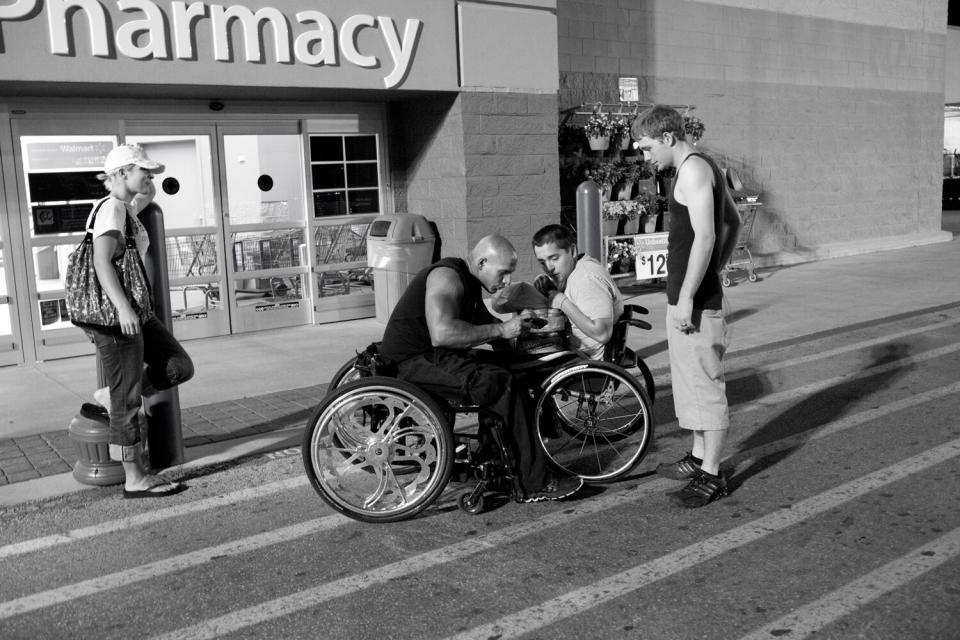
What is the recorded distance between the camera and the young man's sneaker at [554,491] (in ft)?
15.0

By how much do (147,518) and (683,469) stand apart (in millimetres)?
2648

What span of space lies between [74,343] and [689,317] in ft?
21.0

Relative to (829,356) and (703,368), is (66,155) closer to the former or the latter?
(703,368)

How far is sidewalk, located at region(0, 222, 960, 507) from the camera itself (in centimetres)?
579

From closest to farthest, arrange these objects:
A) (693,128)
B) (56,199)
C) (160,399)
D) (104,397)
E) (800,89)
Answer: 1. (104,397)
2. (160,399)
3. (56,199)
4. (693,128)
5. (800,89)

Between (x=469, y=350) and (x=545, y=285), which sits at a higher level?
(x=545, y=285)

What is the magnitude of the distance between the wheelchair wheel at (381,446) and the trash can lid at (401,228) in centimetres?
533

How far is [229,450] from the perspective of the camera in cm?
575

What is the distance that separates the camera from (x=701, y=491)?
4602mm

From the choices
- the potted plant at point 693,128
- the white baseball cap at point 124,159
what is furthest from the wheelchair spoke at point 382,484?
the potted plant at point 693,128

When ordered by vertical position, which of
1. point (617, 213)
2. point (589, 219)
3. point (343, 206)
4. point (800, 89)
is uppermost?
point (800, 89)

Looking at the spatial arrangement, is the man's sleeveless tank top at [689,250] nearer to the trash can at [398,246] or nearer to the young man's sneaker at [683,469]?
the young man's sneaker at [683,469]

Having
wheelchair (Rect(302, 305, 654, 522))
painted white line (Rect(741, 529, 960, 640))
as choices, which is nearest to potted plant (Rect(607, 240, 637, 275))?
wheelchair (Rect(302, 305, 654, 522))

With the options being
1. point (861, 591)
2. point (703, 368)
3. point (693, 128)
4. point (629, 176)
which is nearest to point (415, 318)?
point (703, 368)
